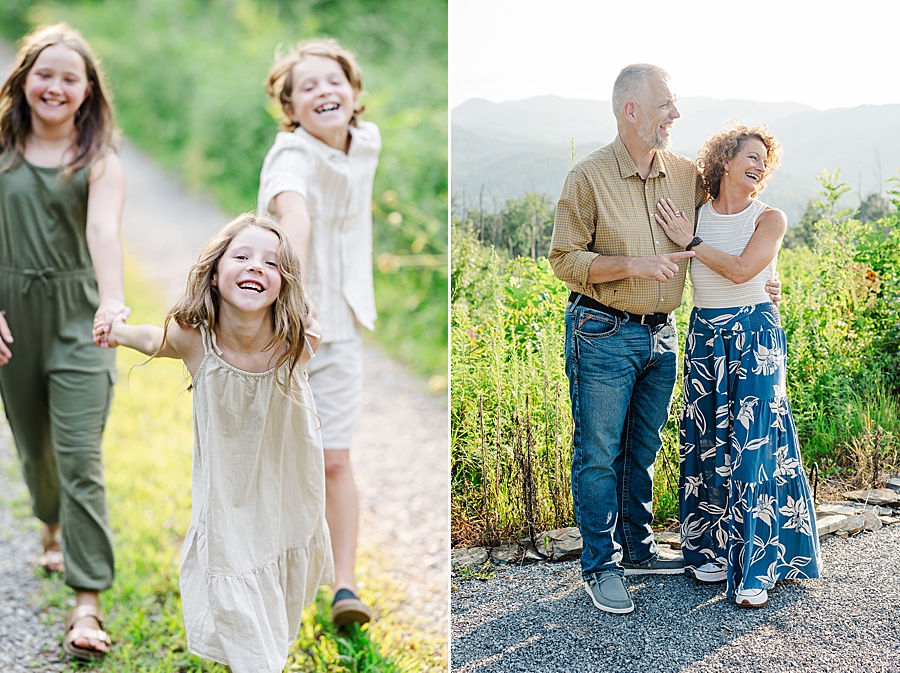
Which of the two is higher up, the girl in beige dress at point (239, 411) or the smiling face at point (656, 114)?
the smiling face at point (656, 114)

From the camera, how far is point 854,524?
10.0 ft

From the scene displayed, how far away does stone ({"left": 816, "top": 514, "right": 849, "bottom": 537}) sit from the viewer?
304 cm

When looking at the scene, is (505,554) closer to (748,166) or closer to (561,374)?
(561,374)

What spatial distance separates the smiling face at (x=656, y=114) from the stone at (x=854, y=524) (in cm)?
144

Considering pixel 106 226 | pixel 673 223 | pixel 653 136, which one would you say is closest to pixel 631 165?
pixel 653 136

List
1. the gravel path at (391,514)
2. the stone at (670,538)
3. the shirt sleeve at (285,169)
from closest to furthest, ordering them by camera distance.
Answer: the shirt sleeve at (285,169)
the stone at (670,538)
the gravel path at (391,514)

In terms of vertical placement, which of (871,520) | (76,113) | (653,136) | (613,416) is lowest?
(871,520)

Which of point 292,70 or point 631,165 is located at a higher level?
point 292,70

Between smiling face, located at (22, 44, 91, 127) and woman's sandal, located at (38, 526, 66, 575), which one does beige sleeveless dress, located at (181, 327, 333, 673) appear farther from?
woman's sandal, located at (38, 526, 66, 575)

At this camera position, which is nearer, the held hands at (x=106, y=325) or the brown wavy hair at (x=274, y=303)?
the brown wavy hair at (x=274, y=303)

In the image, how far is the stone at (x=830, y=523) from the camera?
304 centimetres

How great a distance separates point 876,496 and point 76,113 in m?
3.13

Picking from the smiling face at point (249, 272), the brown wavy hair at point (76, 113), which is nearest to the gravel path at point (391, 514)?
the brown wavy hair at point (76, 113)

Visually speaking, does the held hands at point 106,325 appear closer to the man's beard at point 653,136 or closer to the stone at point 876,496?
the man's beard at point 653,136
